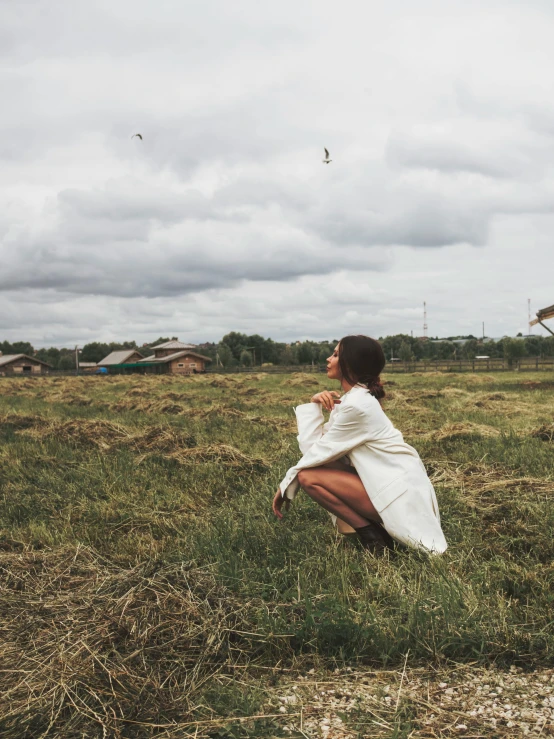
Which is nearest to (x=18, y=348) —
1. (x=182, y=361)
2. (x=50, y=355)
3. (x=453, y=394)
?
(x=50, y=355)

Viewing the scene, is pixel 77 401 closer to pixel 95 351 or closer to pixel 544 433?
pixel 544 433

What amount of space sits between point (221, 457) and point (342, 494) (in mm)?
3137

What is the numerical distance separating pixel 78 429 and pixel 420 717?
741 centimetres

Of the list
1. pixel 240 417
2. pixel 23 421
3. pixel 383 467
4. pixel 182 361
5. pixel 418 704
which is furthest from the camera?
pixel 182 361

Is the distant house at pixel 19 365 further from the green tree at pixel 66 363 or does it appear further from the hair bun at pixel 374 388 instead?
the hair bun at pixel 374 388

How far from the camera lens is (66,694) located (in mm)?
2121

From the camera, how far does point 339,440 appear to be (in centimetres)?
344

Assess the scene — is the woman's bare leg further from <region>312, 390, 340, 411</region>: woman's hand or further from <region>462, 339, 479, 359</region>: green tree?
<region>462, 339, 479, 359</region>: green tree

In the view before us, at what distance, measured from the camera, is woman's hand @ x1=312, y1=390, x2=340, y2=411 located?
11.9 feet

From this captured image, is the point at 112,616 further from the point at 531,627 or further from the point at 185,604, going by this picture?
the point at 531,627

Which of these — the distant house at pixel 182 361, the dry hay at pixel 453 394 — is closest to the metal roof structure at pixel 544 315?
the dry hay at pixel 453 394

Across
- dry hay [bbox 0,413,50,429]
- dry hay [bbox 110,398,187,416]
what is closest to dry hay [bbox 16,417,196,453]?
dry hay [bbox 0,413,50,429]

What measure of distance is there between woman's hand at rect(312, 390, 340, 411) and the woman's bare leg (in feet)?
1.35

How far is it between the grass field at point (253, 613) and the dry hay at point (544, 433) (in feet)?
7.23
